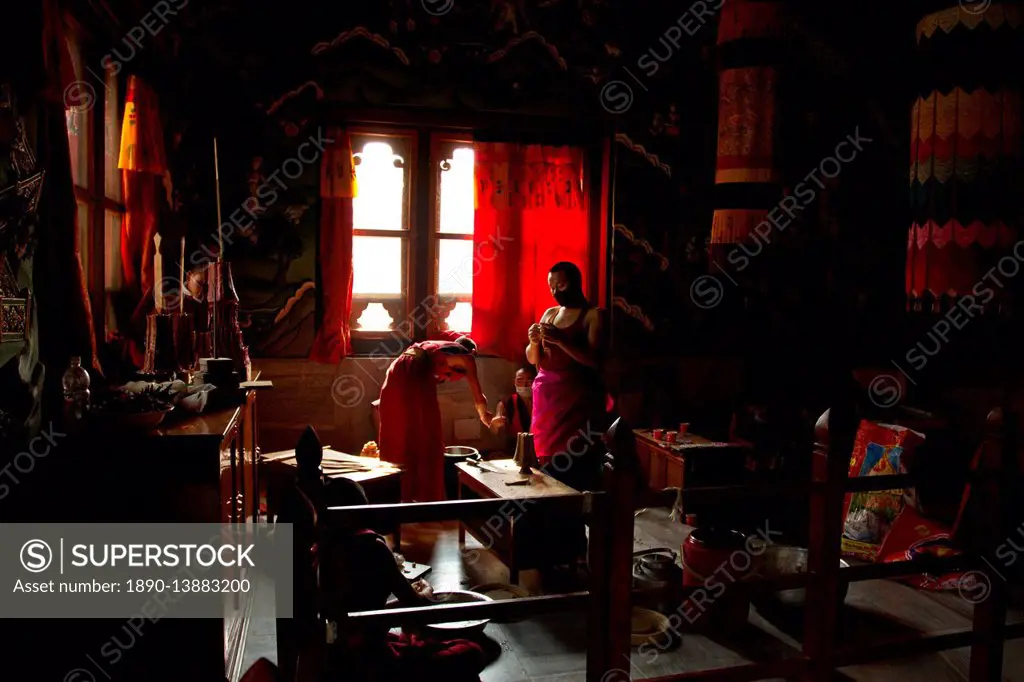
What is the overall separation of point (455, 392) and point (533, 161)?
1965mm

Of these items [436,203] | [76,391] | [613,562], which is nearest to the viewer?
[613,562]

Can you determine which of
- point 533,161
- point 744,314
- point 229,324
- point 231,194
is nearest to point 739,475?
point 744,314

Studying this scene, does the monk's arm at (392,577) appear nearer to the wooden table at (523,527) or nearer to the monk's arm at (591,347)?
the wooden table at (523,527)

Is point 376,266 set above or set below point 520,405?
above

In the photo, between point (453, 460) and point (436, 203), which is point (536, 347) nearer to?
point (453, 460)

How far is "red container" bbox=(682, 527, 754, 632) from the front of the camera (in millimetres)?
3541

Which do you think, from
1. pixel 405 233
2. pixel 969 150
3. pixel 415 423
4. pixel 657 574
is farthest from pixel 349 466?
pixel 969 150

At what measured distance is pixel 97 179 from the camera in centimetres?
364

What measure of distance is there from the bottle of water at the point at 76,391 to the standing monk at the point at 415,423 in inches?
91.2

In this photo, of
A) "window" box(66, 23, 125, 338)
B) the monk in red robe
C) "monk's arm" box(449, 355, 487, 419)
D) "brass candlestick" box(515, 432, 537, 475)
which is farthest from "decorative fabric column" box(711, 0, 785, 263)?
"window" box(66, 23, 125, 338)

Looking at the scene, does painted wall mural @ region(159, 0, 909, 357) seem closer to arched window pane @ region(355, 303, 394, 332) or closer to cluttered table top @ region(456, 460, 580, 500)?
arched window pane @ region(355, 303, 394, 332)

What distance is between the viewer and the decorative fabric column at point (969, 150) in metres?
4.99

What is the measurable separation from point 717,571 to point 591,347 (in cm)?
184

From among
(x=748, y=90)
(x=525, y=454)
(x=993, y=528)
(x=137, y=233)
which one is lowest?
(x=525, y=454)
